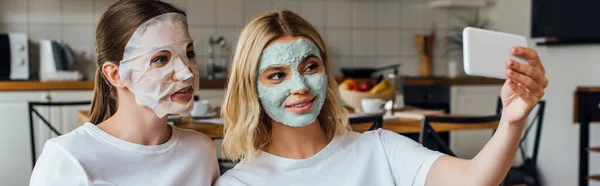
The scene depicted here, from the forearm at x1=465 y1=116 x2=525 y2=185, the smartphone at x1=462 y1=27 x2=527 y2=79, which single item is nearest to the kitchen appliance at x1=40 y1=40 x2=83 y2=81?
the forearm at x1=465 y1=116 x2=525 y2=185

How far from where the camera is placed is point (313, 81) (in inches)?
62.4

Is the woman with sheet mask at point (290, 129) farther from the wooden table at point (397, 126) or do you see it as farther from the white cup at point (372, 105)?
the white cup at point (372, 105)

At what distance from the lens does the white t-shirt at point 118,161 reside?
A: 138 cm

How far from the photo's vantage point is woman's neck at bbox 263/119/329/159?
1609 millimetres

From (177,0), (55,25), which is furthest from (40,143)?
(177,0)

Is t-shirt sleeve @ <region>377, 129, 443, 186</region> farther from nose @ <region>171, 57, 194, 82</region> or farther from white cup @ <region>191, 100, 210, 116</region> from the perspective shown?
white cup @ <region>191, 100, 210, 116</region>

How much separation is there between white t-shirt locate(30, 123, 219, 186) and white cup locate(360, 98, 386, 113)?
4.62 ft

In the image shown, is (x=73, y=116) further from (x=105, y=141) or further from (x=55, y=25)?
(x=105, y=141)

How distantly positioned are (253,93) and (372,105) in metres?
1.41

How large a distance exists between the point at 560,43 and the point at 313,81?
127 inches

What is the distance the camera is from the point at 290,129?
1617 mm

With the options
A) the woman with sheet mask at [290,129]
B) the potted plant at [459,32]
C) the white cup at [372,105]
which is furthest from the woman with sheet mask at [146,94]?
the potted plant at [459,32]

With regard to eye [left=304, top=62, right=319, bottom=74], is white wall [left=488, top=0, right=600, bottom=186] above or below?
below

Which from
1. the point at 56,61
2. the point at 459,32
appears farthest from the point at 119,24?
the point at 459,32
